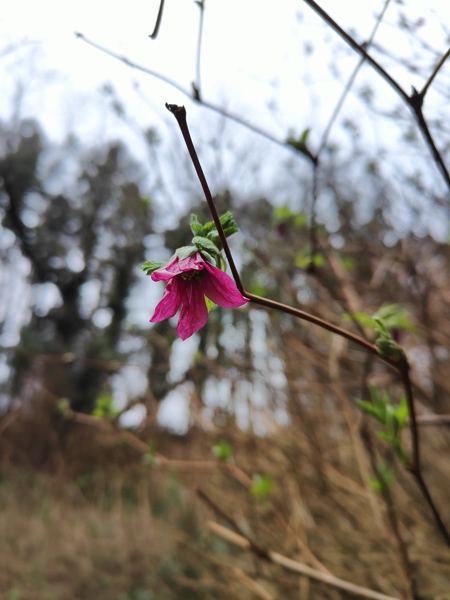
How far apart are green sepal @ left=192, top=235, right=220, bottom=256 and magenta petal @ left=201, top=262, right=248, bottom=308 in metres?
0.02

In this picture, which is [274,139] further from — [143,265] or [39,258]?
[39,258]

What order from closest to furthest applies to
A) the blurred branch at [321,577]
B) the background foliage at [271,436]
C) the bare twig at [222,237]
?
1. the bare twig at [222,237]
2. the blurred branch at [321,577]
3. the background foliage at [271,436]

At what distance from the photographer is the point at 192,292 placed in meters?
0.53

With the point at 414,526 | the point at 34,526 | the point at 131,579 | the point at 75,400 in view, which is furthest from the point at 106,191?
the point at 414,526

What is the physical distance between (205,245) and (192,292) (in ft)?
0.29

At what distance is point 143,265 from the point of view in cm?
47

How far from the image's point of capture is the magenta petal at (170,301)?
521 millimetres

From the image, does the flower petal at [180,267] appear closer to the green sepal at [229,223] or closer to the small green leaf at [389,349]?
the green sepal at [229,223]

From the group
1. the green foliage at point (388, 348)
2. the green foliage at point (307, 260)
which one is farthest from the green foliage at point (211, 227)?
the green foliage at point (307, 260)

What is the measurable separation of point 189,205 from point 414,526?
6.42ft

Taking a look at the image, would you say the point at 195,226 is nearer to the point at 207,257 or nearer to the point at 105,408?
the point at 207,257

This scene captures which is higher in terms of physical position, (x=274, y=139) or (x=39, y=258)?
(x=39, y=258)

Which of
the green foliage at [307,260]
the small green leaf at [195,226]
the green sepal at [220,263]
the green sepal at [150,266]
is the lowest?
the green sepal at [150,266]

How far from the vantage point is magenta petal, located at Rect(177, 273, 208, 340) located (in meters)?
0.52
